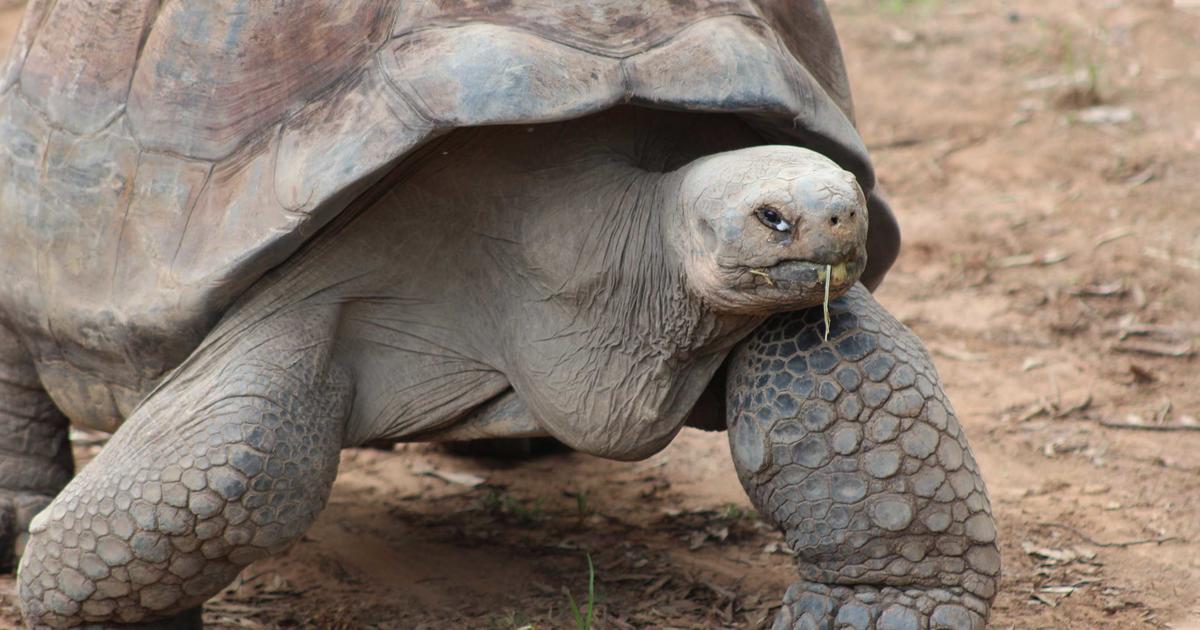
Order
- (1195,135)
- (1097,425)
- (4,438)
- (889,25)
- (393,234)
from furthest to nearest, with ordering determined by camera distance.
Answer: (889,25) → (1195,135) → (1097,425) → (4,438) → (393,234)

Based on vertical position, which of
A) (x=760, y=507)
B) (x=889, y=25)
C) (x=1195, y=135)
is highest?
(x=760, y=507)

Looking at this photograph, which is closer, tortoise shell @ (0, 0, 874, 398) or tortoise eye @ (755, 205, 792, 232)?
tortoise eye @ (755, 205, 792, 232)

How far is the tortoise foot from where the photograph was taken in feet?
9.55

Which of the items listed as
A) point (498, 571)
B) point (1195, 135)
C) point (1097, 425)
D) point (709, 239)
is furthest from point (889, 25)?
point (709, 239)

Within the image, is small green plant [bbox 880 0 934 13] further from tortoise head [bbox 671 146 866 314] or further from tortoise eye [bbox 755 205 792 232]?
tortoise eye [bbox 755 205 792 232]

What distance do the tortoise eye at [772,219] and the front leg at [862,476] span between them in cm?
42

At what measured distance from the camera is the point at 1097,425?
4496 millimetres

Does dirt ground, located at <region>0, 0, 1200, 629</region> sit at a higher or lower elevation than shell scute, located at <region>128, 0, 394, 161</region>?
lower

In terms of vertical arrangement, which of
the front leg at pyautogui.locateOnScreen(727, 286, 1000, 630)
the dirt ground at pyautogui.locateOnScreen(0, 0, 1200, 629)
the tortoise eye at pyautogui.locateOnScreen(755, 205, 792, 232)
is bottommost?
the dirt ground at pyautogui.locateOnScreen(0, 0, 1200, 629)

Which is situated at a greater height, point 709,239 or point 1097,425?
point 709,239

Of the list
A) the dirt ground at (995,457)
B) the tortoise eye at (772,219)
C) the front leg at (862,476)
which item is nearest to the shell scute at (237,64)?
the tortoise eye at (772,219)

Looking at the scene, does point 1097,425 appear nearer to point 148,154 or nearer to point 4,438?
point 148,154

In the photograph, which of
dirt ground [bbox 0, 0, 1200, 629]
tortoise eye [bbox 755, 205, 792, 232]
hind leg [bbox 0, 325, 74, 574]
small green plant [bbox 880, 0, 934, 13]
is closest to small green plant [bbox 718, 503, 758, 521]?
dirt ground [bbox 0, 0, 1200, 629]

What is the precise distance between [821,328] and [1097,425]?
1.90 m
